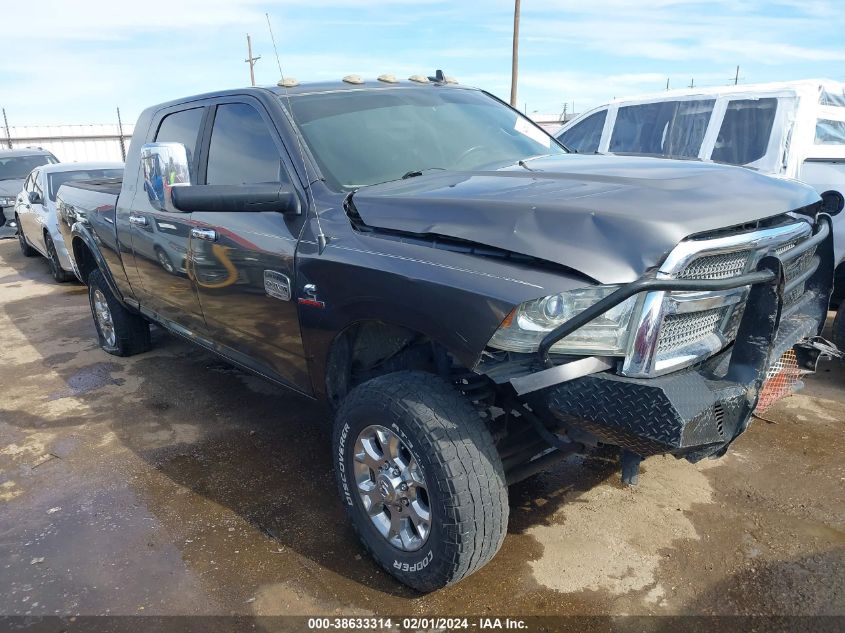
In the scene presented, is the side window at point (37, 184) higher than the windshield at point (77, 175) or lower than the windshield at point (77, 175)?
lower

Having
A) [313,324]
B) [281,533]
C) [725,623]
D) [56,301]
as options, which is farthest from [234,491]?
[56,301]

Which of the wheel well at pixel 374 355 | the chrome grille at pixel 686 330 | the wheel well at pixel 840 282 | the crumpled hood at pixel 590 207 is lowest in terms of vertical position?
the wheel well at pixel 840 282

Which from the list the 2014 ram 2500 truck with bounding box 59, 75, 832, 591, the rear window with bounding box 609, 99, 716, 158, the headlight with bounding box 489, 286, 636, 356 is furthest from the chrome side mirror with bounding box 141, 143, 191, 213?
the rear window with bounding box 609, 99, 716, 158

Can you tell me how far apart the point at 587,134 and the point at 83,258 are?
205 inches

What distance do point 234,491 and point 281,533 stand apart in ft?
1.67

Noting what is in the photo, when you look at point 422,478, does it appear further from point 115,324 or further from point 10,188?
point 10,188

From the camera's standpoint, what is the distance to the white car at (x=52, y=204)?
8.74 metres

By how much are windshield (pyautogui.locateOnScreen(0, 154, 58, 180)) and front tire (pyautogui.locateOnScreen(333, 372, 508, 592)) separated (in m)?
13.7

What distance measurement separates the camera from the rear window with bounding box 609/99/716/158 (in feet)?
20.2

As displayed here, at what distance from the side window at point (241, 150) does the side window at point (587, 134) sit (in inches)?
175

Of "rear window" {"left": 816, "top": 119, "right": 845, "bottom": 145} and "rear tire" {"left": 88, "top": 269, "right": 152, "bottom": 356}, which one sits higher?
"rear window" {"left": 816, "top": 119, "right": 845, "bottom": 145}

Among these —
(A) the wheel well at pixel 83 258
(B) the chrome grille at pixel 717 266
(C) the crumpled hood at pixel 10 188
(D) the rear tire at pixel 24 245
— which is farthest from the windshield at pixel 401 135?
(C) the crumpled hood at pixel 10 188

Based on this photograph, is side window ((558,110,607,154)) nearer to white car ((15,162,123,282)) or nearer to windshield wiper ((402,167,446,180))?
windshield wiper ((402,167,446,180))

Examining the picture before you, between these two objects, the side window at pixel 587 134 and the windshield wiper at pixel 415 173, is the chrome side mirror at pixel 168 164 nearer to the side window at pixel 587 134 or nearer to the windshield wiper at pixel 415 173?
the windshield wiper at pixel 415 173
